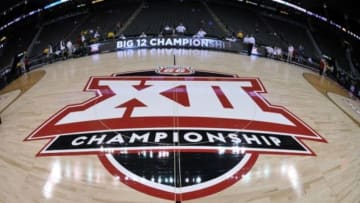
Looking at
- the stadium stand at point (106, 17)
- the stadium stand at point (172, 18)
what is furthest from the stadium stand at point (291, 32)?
the stadium stand at point (106, 17)

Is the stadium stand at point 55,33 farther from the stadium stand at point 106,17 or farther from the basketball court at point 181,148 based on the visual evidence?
the basketball court at point 181,148

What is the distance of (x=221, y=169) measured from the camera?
625cm

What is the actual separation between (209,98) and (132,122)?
240cm

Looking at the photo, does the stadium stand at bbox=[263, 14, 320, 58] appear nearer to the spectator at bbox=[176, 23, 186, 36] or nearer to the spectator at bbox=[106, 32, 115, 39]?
the spectator at bbox=[176, 23, 186, 36]

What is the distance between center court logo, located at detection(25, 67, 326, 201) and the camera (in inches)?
239

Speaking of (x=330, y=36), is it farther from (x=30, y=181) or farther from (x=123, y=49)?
(x=30, y=181)

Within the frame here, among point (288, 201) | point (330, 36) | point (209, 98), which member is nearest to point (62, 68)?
point (209, 98)

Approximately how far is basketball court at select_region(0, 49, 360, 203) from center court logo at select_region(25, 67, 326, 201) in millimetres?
26

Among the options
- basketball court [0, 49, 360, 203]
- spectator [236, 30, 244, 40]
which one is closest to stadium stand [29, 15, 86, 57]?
basketball court [0, 49, 360, 203]

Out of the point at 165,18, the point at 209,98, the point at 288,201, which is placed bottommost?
the point at 288,201

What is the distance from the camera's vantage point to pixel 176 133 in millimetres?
7398

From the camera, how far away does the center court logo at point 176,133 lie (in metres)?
6.07

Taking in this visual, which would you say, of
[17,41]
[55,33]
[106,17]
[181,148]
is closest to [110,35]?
[55,33]

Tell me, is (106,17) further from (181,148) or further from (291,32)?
(181,148)
